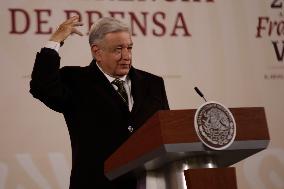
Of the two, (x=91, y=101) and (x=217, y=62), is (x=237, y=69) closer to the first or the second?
(x=217, y=62)

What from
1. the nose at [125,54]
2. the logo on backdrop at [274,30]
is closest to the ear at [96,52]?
the nose at [125,54]

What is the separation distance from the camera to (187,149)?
1154mm

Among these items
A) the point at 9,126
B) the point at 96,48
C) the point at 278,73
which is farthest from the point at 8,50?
the point at 278,73

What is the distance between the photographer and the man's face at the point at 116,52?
182 cm

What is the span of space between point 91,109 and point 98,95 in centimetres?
5

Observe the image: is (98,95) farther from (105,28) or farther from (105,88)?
(105,28)

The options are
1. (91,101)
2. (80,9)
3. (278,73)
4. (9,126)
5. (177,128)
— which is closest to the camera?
(177,128)

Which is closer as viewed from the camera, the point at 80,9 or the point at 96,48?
the point at 96,48

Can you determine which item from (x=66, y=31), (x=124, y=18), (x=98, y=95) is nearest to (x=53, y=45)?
(x=66, y=31)

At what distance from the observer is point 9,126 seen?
2768 millimetres

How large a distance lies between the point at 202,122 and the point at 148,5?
1.99m

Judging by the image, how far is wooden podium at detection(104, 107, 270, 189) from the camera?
1.15 m

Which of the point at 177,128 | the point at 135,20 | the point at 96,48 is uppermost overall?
the point at 135,20

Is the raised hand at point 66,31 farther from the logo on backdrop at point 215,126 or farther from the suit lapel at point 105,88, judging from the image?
the logo on backdrop at point 215,126
